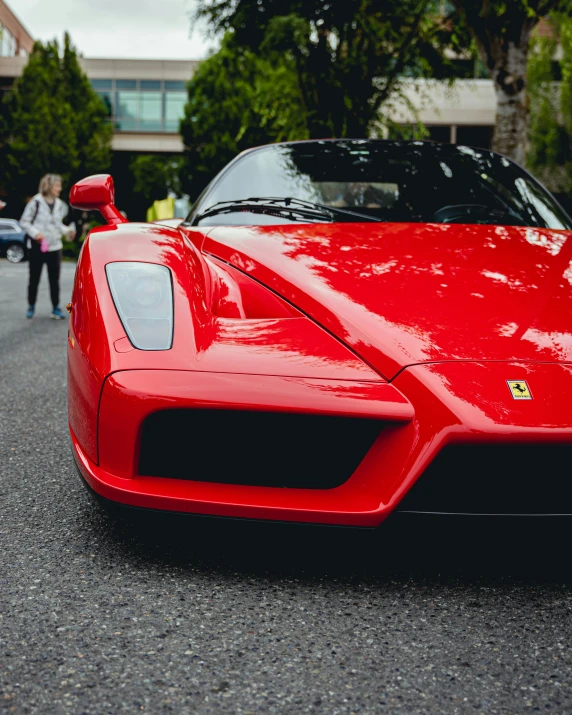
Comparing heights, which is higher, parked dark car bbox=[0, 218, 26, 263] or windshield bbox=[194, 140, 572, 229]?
windshield bbox=[194, 140, 572, 229]

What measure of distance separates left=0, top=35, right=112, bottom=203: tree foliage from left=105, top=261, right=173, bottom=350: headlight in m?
33.8

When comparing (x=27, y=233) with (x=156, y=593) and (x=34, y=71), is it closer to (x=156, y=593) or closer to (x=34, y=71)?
(x=156, y=593)

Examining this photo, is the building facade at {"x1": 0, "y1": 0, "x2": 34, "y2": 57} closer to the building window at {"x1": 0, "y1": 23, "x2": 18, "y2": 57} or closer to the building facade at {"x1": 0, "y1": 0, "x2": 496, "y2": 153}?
the building window at {"x1": 0, "y1": 23, "x2": 18, "y2": 57}

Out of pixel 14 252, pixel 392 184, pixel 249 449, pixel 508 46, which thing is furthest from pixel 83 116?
pixel 249 449

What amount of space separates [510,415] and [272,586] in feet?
2.19

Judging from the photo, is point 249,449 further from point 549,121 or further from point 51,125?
point 51,125

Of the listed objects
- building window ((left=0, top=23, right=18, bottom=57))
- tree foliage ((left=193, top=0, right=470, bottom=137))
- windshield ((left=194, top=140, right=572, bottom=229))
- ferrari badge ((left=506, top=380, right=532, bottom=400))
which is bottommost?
ferrari badge ((left=506, top=380, right=532, bottom=400))

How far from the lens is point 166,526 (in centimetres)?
197

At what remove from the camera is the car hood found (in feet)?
6.68

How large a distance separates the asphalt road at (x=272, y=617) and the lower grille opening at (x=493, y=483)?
0.20 ft

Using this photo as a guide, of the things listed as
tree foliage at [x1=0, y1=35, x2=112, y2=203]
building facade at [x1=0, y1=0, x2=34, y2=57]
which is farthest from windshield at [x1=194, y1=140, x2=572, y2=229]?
building facade at [x1=0, y1=0, x2=34, y2=57]

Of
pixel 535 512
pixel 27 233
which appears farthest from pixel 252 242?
pixel 27 233

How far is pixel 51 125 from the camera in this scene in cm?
3438

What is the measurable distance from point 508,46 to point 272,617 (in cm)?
901
